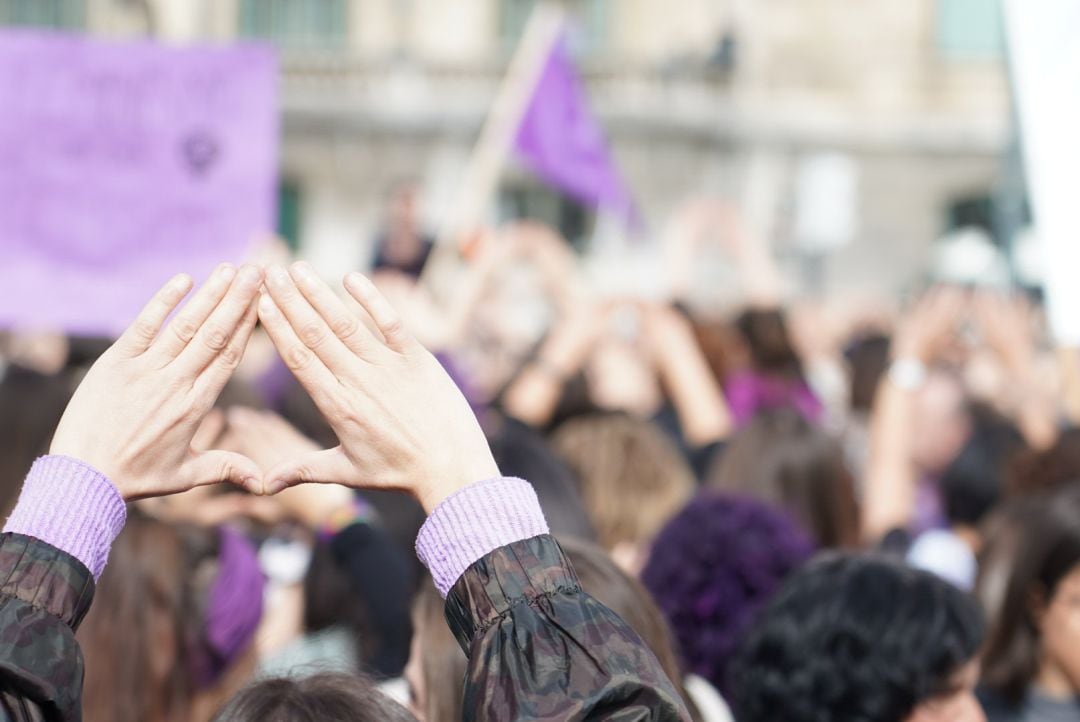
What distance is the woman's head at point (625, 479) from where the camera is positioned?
342cm

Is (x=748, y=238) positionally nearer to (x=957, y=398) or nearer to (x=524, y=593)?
(x=957, y=398)

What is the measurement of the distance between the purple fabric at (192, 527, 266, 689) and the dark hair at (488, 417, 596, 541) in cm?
58

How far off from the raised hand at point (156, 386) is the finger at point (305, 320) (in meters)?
0.03

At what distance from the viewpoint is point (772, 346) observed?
4523mm

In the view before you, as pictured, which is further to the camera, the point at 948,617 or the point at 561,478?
the point at 561,478

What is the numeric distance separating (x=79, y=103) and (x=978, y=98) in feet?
73.6

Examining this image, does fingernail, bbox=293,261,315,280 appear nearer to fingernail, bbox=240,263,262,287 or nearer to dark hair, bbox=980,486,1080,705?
fingernail, bbox=240,263,262,287

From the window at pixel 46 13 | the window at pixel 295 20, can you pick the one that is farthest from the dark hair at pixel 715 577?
the window at pixel 46 13

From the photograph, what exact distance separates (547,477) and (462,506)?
1664 mm

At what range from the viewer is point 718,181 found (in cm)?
2323

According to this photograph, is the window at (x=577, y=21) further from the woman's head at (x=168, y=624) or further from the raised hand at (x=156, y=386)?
the raised hand at (x=156, y=386)

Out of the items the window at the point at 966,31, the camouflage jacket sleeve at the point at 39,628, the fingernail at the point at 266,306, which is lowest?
the window at the point at 966,31

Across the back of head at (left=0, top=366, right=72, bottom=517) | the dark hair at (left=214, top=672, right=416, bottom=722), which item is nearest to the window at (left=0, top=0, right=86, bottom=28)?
the back of head at (left=0, top=366, right=72, bottom=517)

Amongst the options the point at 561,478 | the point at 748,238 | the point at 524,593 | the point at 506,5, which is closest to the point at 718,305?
the point at 506,5
